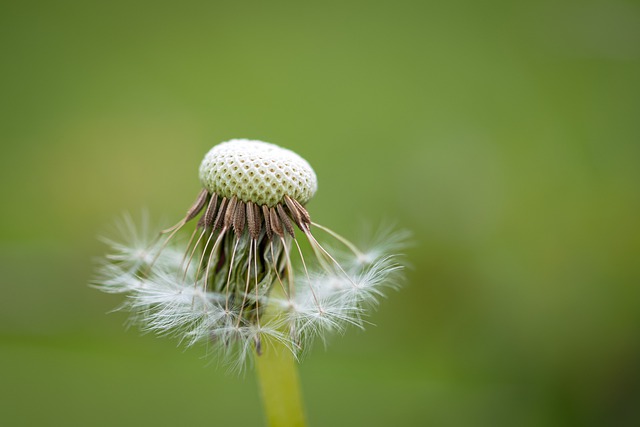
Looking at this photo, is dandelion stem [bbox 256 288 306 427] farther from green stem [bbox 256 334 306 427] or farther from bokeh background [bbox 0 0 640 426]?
bokeh background [bbox 0 0 640 426]

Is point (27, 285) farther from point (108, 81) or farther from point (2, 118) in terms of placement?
point (108, 81)

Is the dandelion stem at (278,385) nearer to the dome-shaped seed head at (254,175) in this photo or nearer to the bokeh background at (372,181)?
the bokeh background at (372,181)

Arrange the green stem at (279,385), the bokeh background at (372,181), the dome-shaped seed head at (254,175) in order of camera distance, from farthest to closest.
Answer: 1. the bokeh background at (372,181)
2. the green stem at (279,385)
3. the dome-shaped seed head at (254,175)

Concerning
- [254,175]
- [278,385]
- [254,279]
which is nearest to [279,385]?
[278,385]

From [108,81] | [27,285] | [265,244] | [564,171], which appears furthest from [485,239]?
[108,81]

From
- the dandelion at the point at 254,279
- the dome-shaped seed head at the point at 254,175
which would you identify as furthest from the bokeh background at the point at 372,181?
the dome-shaped seed head at the point at 254,175
